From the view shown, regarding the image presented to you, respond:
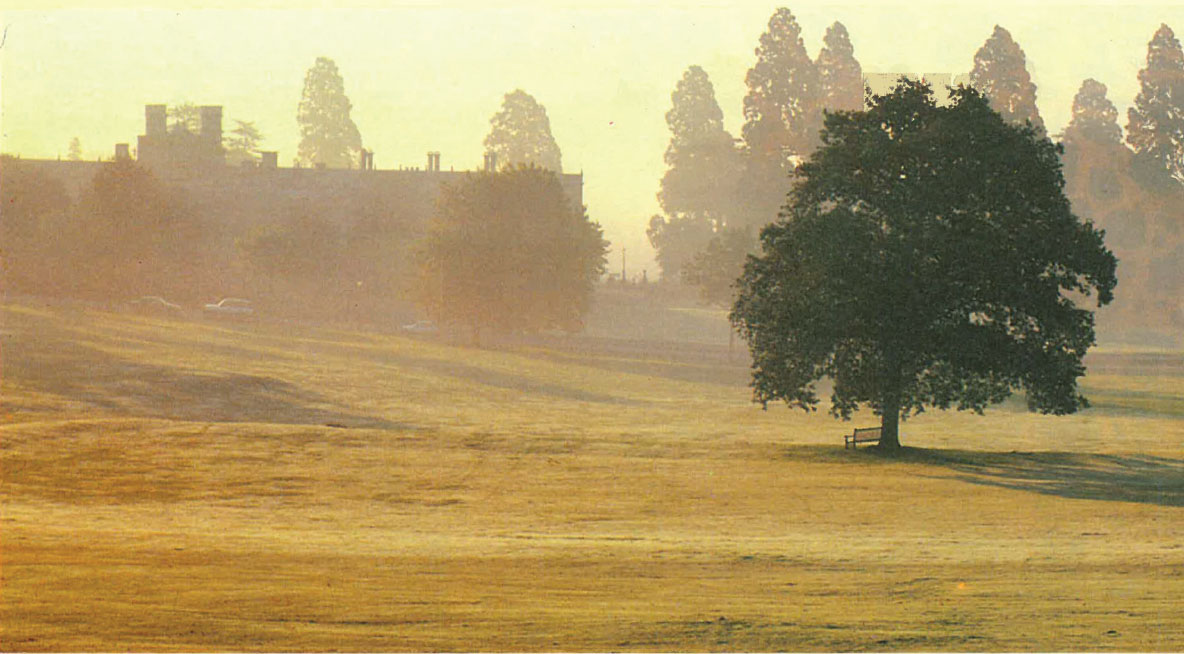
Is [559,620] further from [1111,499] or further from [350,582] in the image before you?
[1111,499]

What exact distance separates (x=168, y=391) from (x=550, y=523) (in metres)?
34.9

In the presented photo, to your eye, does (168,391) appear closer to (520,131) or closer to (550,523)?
(550,523)

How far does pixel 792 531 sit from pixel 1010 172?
1827 cm

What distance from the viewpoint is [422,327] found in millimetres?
105562

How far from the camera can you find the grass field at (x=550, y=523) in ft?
55.2

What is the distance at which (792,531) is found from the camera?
1094 inches

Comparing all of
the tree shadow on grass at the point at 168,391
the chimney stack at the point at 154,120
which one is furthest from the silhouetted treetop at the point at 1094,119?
the tree shadow on grass at the point at 168,391

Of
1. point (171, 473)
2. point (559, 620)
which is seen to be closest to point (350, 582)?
A: point (559, 620)

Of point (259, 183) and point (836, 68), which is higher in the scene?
point (836, 68)

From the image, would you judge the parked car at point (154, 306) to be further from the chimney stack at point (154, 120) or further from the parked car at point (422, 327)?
the chimney stack at point (154, 120)

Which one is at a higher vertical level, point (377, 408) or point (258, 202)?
point (258, 202)

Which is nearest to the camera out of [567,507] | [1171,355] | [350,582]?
[350,582]

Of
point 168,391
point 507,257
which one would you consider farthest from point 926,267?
point 507,257

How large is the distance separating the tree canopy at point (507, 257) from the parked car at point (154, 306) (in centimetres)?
2092
